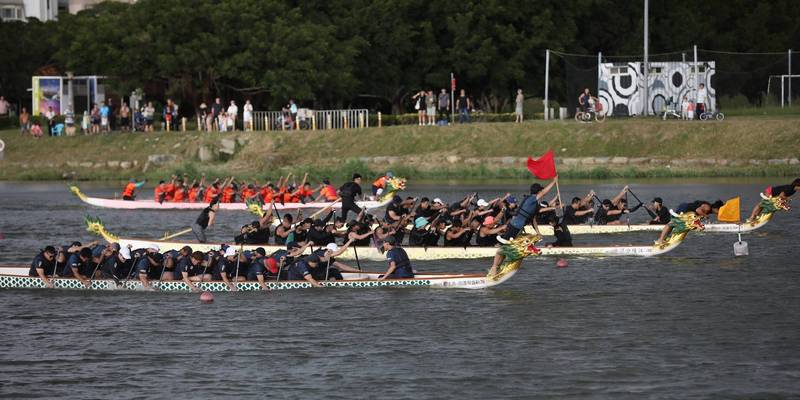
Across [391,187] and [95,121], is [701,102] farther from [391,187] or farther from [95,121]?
[95,121]

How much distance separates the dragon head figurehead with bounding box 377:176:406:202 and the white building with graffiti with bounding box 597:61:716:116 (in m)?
18.1

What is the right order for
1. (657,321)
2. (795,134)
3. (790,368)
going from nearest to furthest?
(790,368) → (657,321) → (795,134)

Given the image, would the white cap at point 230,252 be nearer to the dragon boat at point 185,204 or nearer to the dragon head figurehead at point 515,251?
the dragon head figurehead at point 515,251

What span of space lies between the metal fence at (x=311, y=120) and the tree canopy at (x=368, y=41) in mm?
968

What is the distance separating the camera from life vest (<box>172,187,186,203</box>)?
1827 inches

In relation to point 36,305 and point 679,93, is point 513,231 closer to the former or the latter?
point 36,305

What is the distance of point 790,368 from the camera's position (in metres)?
19.8

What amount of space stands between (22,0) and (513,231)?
91341 millimetres

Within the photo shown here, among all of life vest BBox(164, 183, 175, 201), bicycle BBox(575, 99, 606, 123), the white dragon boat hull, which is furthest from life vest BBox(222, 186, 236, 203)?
bicycle BBox(575, 99, 606, 123)

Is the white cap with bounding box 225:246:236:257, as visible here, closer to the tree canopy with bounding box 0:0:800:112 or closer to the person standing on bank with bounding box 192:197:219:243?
the person standing on bank with bounding box 192:197:219:243

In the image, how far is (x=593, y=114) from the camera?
5800cm

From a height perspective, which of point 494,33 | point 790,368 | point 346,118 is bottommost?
Answer: point 790,368

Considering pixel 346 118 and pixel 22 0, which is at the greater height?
pixel 22 0

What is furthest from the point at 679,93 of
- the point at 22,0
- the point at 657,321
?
the point at 22,0
